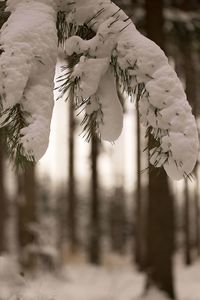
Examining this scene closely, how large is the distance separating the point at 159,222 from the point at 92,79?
6660 mm

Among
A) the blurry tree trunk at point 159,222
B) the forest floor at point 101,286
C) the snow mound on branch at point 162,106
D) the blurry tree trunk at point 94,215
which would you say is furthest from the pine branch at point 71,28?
the blurry tree trunk at point 94,215

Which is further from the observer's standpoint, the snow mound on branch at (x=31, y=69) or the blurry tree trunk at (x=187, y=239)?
the blurry tree trunk at (x=187, y=239)

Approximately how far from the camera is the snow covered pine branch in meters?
2.98

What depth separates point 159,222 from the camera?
9672 mm

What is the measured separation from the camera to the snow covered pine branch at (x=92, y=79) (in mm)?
2982

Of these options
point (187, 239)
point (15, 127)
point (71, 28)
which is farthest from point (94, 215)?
point (15, 127)

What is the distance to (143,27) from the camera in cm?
1052

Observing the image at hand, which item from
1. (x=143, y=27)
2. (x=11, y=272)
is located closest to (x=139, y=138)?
(x=143, y=27)

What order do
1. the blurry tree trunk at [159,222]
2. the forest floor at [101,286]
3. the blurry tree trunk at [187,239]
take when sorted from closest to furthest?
1. the blurry tree trunk at [159,222]
2. the forest floor at [101,286]
3. the blurry tree trunk at [187,239]

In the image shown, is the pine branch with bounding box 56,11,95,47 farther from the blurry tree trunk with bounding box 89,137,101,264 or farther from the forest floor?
the blurry tree trunk with bounding box 89,137,101,264

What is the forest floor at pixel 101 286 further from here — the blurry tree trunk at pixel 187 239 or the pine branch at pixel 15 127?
the pine branch at pixel 15 127

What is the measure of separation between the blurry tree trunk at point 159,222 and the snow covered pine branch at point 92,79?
241 inches

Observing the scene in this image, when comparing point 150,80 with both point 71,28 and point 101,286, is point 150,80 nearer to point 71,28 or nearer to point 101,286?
point 71,28

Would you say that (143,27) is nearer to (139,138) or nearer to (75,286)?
(139,138)
